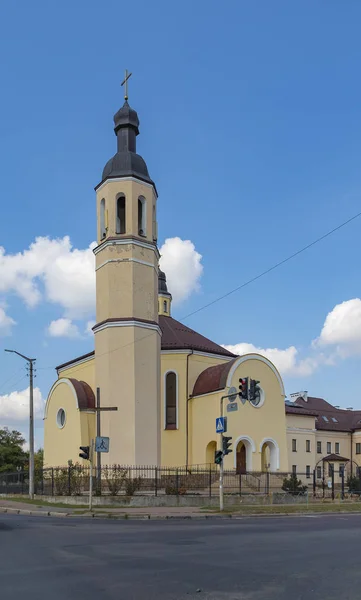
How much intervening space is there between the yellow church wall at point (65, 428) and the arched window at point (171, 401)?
17.8 feet

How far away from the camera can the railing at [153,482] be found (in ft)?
106

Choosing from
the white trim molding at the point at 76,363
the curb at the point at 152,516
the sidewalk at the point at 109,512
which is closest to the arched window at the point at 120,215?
the white trim molding at the point at 76,363

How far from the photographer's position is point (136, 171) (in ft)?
134

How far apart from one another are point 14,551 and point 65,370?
1538 inches

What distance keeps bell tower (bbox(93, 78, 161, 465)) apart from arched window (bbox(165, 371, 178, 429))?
5925 mm

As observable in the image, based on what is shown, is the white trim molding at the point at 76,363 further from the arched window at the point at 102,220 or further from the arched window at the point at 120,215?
the arched window at the point at 120,215

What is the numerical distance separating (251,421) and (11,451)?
50.7 metres

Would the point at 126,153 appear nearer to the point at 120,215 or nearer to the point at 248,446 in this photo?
the point at 120,215

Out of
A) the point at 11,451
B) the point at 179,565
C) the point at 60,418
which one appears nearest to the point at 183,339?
the point at 60,418

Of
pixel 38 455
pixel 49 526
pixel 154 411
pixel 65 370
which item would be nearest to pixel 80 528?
pixel 49 526

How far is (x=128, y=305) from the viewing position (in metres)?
38.9

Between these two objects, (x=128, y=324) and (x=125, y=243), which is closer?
(x=128, y=324)

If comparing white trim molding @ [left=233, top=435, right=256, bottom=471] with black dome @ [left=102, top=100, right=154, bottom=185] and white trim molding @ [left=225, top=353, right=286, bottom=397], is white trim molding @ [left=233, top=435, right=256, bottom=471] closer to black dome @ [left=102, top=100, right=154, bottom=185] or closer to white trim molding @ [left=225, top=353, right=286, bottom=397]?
white trim molding @ [left=225, top=353, right=286, bottom=397]

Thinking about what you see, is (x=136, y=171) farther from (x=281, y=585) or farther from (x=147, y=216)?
(x=281, y=585)
